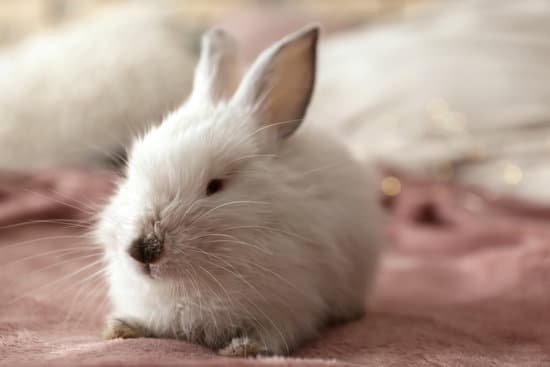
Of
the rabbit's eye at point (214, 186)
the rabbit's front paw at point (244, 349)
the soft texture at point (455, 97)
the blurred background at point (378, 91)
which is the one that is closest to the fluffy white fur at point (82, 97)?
the blurred background at point (378, 91)

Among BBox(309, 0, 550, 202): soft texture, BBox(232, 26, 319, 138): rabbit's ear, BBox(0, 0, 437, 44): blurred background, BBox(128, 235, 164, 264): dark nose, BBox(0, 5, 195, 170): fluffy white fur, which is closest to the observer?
BBox(128, 235, 164, 264): dark nose

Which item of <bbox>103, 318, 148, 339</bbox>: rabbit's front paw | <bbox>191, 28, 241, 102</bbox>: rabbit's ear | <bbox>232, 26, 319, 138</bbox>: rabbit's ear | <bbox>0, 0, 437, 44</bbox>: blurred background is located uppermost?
<bbox>0, 0, 437, 44</bbox>: blurred background

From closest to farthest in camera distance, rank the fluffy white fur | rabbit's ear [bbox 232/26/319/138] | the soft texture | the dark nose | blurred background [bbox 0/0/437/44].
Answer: the dark nose → rabbit's ear [bbox 232/26/319/138] → the fluffy white fur → the soft texture → blurred background [bbox 0/0/437/44]

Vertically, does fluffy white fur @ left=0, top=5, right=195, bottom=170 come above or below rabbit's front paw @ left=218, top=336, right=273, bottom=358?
above

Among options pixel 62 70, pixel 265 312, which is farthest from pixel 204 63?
pixel 62 70

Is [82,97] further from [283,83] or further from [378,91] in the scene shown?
[283,83]

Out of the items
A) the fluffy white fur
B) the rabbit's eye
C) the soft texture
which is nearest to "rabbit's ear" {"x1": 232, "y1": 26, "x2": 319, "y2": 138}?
the rabbit's eye

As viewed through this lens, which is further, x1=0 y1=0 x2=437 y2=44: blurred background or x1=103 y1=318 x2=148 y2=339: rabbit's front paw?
x1=0 y1=0 x2=437 y2=44: blurred background

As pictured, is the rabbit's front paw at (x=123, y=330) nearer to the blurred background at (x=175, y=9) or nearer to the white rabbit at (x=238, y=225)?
the white rabbit at (x=238, y=225)

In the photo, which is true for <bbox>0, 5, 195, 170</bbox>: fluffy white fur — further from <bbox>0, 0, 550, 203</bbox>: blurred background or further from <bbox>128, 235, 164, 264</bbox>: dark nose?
<bbox>128, 235, 164, 264</bbox>: dark nose
